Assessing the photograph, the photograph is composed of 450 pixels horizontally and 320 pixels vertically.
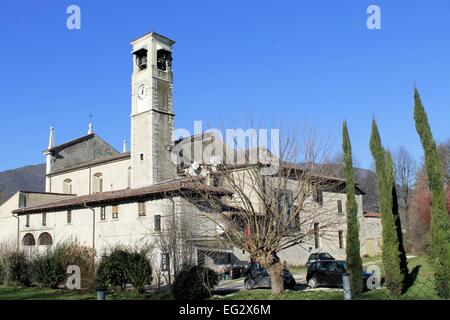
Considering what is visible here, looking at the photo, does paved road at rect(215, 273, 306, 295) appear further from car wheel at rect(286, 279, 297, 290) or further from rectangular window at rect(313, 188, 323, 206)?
rectangular window at rect(313, 188, 323, 206)

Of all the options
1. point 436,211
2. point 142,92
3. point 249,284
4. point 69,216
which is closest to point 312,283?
point 249,284

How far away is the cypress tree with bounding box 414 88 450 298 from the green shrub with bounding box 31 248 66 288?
17.3 m

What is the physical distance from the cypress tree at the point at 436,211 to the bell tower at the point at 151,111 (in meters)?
23.9

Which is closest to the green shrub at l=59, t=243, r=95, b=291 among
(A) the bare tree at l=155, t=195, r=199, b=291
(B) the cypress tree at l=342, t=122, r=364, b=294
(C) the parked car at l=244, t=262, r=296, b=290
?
(A) the bare tree at l=155, t=195, r=199, b=291

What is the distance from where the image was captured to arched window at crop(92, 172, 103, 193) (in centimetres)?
4384

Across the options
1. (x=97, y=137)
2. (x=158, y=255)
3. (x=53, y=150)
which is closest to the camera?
(x=158, y=255)

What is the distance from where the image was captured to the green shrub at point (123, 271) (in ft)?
65.8

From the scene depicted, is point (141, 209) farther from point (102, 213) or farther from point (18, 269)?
point (18, 269)

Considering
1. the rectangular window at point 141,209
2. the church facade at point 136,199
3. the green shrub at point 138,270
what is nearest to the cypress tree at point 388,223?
the church facade at point 136,199

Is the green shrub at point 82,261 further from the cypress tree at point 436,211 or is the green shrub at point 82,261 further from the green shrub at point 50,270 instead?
the cypress tree at point 436,211
